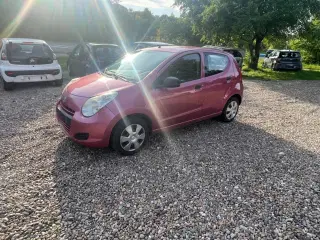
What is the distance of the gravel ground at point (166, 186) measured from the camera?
2.57m

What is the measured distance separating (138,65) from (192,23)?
13099mm

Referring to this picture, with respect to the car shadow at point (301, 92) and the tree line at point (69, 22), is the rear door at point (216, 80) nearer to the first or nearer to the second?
the car shadow at point (301, 92)

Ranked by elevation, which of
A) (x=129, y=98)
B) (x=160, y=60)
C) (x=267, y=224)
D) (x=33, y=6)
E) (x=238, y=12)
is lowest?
(x=267, y=224)

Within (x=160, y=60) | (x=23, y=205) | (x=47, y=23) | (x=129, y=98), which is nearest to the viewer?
(x=23, y=205)

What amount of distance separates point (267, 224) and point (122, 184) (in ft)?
5.90

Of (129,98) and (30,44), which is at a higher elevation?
(30,44)

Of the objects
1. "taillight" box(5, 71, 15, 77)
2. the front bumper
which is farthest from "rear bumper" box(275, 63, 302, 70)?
the front bumper

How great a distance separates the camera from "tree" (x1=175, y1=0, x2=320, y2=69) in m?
12.5

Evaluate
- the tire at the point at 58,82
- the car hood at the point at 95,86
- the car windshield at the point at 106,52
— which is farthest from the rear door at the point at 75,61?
the car hood at the point at 95,86

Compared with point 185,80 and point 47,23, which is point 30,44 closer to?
point 185,80

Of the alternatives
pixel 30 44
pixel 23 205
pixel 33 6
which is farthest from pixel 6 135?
pixel 33 6

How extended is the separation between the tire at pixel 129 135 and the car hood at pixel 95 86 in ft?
1.83

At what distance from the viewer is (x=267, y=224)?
269 cm

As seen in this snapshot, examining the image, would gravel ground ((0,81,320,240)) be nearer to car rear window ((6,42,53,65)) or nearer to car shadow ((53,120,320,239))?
car shadow ((53,120,320,239))
